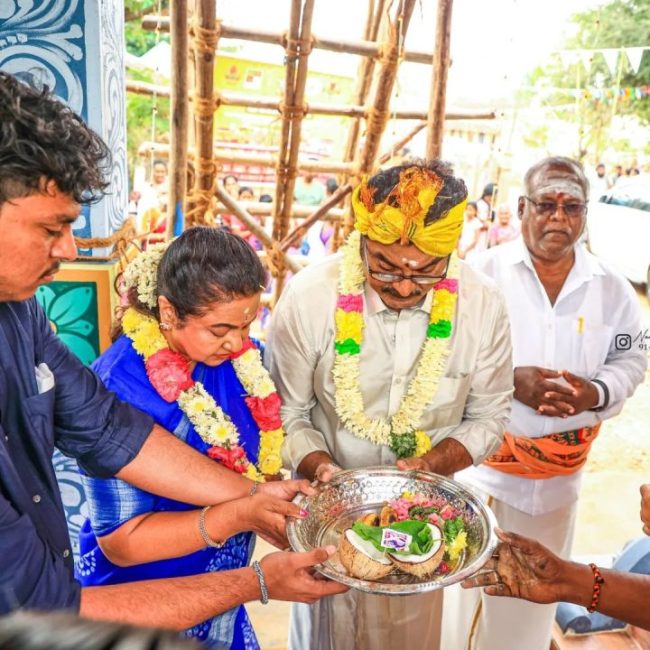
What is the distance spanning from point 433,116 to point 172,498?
3047 mm

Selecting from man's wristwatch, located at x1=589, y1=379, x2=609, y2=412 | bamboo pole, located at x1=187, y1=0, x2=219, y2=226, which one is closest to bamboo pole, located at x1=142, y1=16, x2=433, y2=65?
bamboo pole, located at x1=187, y1=0, x2=219, y2=226

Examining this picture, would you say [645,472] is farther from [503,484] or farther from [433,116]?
[433,116]

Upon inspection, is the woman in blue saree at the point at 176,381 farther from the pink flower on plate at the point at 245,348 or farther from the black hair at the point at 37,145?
the black hair at the point at 37,145

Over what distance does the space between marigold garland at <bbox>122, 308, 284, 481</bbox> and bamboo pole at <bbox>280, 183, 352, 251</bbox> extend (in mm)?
2671

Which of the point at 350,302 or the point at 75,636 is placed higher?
the point at 75,636

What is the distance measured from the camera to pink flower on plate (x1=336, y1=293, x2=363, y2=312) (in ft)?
8.21

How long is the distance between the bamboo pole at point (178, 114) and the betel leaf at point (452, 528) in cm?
240

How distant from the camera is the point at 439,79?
13.1 ft

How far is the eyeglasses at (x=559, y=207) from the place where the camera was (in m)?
3.14

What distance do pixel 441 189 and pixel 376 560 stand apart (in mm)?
1312

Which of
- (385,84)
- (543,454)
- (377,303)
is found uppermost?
(385,84)

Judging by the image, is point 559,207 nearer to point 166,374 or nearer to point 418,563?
point 418,563

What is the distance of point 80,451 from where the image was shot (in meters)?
1.91

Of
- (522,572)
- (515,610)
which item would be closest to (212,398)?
(522,572)
